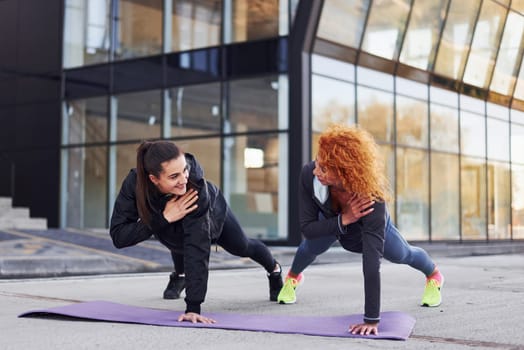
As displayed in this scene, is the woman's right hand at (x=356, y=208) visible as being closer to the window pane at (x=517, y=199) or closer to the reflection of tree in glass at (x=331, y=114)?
the reflection of tree in glass at (x=331, y=114)

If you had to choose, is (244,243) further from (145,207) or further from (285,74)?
(285,74)

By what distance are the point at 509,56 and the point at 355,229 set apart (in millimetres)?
19534

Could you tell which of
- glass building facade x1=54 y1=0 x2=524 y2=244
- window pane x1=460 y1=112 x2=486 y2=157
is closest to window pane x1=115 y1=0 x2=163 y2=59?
glass building facade x1=54 y1=0 x2=524 y2=244

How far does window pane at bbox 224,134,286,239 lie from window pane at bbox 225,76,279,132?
0.28 m

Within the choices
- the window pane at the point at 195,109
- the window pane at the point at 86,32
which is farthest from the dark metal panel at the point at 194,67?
the window pane at the point at 86,32

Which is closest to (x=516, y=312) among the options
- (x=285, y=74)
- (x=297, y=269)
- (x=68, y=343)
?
(x=297, y=269)

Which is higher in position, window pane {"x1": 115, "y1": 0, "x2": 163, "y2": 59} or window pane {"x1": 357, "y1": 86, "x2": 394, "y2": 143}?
window pane {"x1": 115, "y1": 0, "x2": 163, "y2": 59}

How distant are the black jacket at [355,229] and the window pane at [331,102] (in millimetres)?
12399

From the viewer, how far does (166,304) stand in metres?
5.99

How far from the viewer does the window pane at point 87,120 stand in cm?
2094

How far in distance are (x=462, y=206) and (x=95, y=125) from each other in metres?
10.3

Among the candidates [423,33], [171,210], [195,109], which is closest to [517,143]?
[423,33]

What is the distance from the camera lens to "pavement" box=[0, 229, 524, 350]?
4.07 meters

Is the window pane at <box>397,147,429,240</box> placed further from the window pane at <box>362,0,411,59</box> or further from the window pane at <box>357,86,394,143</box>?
Answer: the window pane at <box>362,0,411,59</box>
